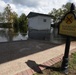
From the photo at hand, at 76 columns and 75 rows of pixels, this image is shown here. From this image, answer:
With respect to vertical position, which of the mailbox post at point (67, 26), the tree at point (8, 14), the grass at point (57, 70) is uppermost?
the tree at point (8, 14)

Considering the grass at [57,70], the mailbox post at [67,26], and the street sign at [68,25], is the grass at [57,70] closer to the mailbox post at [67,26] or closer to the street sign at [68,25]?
the mailbox post at [67,26]

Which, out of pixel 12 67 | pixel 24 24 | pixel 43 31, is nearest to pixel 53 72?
pixel 12 67

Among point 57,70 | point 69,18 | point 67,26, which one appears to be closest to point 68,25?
point 67,26

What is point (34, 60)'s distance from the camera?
5.61 m

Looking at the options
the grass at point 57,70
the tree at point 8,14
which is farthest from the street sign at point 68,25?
the tree at point 8,14

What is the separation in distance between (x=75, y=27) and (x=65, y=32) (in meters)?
0.41

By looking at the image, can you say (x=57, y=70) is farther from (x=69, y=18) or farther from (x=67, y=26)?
(x=69, y=18)

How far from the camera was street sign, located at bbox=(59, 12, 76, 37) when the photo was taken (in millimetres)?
4559

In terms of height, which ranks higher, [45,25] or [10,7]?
[10,7]

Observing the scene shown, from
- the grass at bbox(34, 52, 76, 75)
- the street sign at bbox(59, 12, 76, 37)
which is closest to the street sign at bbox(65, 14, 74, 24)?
the street sign at bbox(59, 12, 76, 37)

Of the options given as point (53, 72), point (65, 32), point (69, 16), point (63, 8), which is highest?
point (63, 8)

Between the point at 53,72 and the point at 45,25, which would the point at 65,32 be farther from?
the point at 45,25

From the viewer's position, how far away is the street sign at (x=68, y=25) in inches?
179

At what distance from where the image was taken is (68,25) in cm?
468
